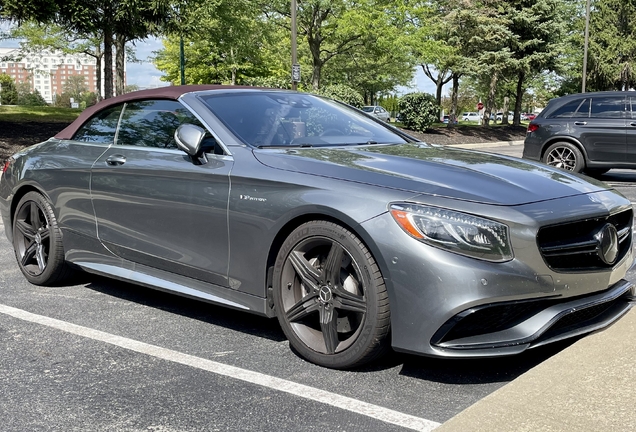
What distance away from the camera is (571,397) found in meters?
2.99

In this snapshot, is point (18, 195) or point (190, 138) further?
point (18, 195)

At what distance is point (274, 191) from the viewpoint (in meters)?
3.85

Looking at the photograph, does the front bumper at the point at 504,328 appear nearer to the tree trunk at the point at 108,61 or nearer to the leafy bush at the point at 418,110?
the tree trunk at the point at 108,61

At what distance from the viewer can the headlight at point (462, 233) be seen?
3236mm

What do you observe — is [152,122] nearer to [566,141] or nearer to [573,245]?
[573,245]

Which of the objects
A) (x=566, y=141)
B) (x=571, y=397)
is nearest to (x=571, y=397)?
(x=571, y=397)

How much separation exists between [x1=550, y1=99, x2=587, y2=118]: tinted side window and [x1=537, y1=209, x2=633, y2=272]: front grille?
33.1ft

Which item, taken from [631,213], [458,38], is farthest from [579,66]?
[631,213]

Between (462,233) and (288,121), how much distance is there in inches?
67.4

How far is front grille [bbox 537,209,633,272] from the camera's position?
337 cm

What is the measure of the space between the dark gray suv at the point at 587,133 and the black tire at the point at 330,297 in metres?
10.3

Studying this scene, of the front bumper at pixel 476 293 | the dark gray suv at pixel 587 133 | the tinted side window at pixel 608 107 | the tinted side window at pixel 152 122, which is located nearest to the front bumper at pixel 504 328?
the front bumper at pixel 476 293

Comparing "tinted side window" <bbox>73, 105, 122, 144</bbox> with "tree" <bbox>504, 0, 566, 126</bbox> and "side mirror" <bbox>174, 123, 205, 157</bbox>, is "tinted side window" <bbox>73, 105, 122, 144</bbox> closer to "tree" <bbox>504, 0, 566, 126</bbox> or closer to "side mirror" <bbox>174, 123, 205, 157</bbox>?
"side mirror" <bbox>174, 123, 205, 157</bbox>

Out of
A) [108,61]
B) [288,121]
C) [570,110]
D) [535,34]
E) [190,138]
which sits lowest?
[190,138]
